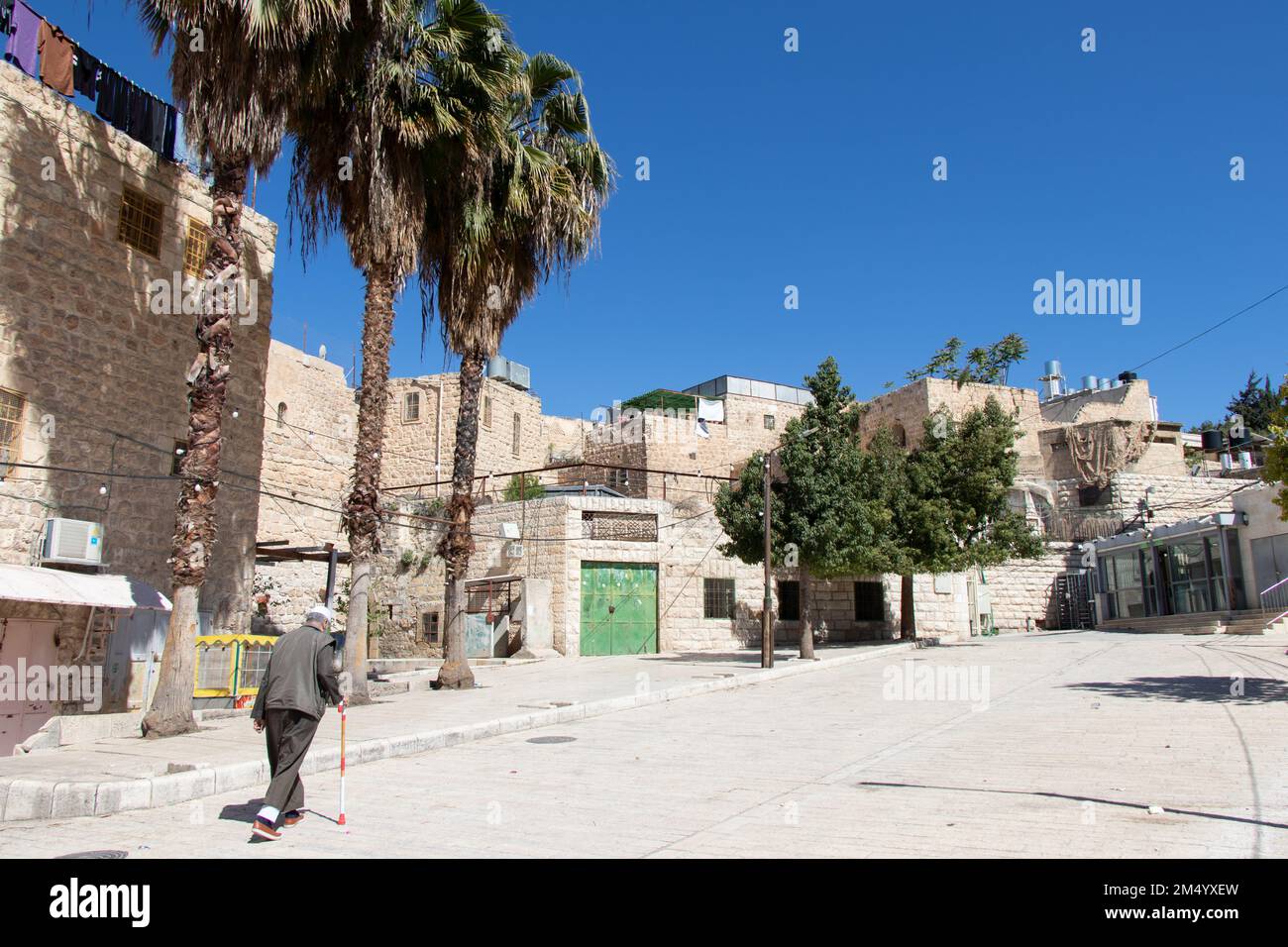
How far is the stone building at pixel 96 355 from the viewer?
40.2 feet

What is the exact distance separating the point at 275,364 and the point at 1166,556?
31873 millimetres

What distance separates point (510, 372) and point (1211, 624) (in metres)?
29.0

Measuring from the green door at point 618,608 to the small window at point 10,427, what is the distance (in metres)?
14.6

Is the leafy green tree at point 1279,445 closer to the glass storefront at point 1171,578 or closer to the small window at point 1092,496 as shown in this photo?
the glass storefront at point 1171,578

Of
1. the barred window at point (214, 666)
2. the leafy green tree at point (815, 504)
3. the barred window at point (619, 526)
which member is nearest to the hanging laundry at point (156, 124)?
the barred window at point (214, 666)

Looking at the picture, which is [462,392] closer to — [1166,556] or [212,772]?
[212,772]

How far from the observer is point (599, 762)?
8.96 m

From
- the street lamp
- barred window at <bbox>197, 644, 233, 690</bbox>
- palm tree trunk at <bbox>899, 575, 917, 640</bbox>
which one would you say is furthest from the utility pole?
palm tree trunk at <bbox>899, 575, 917, 640</bbox>

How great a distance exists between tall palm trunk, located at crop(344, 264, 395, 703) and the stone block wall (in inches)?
105

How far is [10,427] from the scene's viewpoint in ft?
39.5

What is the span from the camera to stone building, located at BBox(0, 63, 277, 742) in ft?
40.2

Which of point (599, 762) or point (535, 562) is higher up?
point (535, 562)

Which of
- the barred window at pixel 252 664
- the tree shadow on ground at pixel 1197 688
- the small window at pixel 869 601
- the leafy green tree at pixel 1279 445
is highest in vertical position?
the leafy green tree at pixel 1279 445
